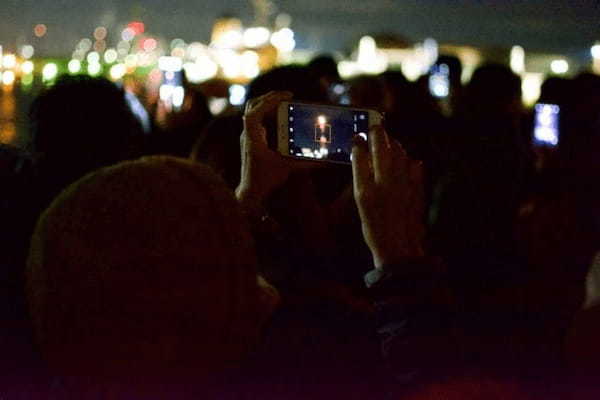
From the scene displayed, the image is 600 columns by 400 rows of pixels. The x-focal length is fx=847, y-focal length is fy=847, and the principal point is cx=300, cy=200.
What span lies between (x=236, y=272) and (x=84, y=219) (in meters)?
0.26

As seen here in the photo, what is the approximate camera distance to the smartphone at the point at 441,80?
978 centimetres

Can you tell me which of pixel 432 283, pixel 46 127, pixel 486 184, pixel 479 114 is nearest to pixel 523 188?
pixel 486 184

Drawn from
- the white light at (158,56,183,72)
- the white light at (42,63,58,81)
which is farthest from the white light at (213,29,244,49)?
the white light at (42,63,58,81)

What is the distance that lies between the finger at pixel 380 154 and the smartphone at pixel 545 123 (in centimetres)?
356

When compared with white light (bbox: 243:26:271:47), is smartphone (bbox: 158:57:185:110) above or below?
below

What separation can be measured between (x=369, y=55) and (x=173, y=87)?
38.7 feet

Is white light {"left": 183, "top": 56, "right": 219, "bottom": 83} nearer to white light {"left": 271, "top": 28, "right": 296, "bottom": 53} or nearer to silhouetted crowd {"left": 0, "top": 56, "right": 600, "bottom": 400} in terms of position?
white light {"left": 271, "top": 28, "right": 296, "bottom": 53}

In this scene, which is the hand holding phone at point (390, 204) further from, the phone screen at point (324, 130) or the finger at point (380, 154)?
the phone screen at point (324, 130)

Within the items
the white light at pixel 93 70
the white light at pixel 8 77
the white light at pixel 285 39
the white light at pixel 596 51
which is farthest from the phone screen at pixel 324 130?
the white light at pixel 285 39

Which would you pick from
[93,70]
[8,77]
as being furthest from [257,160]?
[8,77]

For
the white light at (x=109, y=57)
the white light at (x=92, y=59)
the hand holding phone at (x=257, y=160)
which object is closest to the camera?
the hand holding phone at (x=257, y=160)

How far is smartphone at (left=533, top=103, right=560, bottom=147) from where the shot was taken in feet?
18.6

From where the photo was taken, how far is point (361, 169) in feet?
6.98

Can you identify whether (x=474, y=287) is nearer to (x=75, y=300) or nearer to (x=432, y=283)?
(x=432, y=283)
